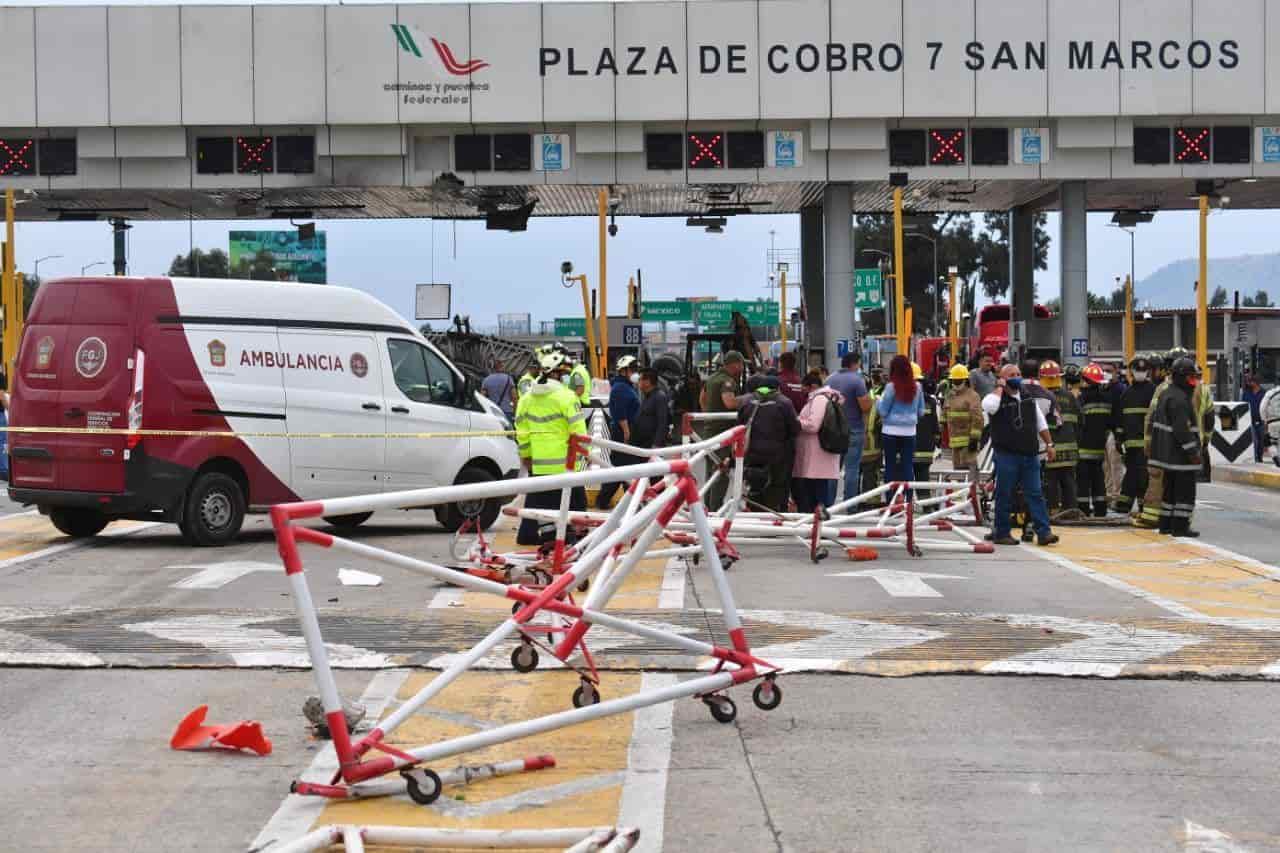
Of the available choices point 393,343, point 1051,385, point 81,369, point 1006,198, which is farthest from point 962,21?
point 81,369

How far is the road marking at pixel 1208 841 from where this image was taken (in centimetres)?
568

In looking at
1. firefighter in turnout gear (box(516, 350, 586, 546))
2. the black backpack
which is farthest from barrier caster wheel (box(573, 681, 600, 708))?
the black backpack

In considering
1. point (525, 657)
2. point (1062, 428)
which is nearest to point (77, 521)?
point (525, 657)

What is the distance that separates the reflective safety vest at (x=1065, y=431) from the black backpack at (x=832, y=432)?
3.34 m

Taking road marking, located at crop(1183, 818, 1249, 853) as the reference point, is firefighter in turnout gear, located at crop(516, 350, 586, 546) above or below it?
above

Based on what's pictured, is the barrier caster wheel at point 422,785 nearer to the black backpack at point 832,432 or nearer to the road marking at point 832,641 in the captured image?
the road marking at point 832,641

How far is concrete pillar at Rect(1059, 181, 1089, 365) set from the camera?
35.7 meters

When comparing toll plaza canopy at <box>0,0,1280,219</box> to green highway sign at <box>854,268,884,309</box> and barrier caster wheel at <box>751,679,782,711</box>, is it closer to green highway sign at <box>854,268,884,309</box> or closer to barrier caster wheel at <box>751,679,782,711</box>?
barrier caster wheel at <box>751,679,782,711</box>

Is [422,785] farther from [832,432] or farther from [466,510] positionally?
[466,510]

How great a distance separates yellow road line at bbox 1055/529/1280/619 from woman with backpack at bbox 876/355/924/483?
182 centimetres

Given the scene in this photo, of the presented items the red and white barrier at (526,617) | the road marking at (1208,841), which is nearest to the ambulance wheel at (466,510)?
the red and white barrier at (526,617)

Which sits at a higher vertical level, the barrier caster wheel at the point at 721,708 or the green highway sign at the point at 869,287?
the green highway sign at the point at 869,287

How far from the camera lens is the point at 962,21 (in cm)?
3447

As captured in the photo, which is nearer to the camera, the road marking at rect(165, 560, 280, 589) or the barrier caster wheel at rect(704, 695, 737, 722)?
the barrier caster wheel at rect(704, 695, 737, 722)
